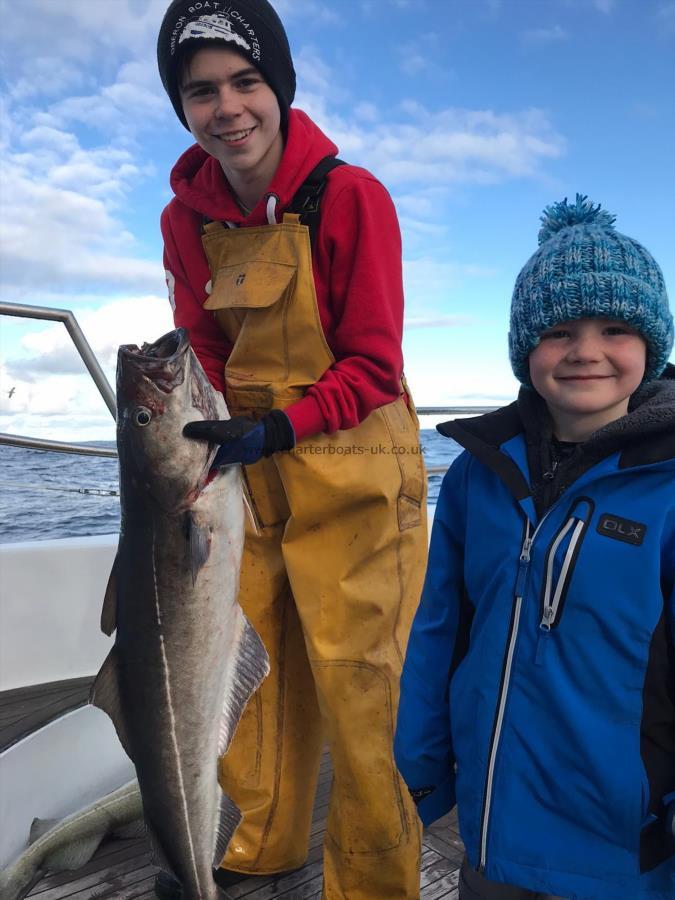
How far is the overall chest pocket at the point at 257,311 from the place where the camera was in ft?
7.38

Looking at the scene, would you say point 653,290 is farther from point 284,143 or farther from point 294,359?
point 284,143

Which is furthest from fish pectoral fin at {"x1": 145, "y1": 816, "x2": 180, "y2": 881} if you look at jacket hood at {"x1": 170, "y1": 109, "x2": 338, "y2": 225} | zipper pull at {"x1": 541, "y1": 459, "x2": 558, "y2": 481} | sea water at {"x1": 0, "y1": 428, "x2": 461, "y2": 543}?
sea water at {"x1": 0, "y1": 428, "x2": 461, "y2": 543}

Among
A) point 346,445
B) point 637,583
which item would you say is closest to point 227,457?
point 346,445

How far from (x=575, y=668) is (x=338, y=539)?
0.92 metres

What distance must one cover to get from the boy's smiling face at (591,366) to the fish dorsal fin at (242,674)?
1151 millimetres

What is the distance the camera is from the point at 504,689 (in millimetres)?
1613

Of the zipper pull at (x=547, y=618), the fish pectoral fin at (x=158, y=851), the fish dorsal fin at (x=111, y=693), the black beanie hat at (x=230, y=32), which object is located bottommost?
the fish pectoral fin at (x=158, y=851)

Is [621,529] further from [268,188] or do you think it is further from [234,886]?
[234,886]

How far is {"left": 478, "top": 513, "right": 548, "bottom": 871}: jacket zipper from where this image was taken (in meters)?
1.61

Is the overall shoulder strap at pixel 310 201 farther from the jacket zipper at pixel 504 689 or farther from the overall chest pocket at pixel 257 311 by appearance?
the jacket zipper at pixel 504 689

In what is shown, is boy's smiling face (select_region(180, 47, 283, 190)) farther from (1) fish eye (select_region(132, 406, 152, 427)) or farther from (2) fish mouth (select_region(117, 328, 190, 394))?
(1) fish eye (select_region(132, 406, 152, 427))

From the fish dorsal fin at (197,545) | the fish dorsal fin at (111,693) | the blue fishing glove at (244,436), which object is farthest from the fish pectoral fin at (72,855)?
the blue fishing glove at (244,436)

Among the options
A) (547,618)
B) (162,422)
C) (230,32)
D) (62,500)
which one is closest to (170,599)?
(162,422)

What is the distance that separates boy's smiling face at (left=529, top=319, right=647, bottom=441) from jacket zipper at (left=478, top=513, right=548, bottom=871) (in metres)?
0.30
